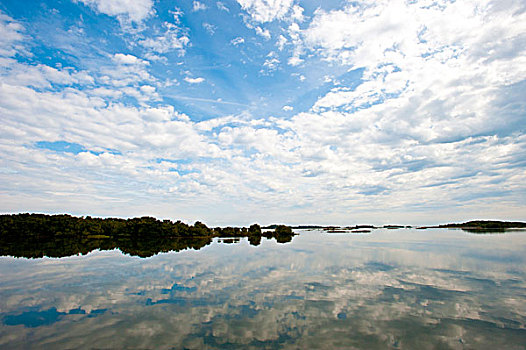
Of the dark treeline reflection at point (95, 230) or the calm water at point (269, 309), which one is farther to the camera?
the dark treeline reflection at point (95, 230)

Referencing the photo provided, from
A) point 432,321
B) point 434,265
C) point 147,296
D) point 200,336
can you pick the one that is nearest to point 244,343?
point 200,336

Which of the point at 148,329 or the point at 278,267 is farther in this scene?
the point at 278,267

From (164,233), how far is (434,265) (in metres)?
127

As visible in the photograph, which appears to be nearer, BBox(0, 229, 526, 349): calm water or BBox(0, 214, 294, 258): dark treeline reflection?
BBox(0, 229, 526, 349): calm water

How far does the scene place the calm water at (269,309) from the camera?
16.8m

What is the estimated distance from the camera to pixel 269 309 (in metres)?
22.6

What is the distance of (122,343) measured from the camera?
54.3ft

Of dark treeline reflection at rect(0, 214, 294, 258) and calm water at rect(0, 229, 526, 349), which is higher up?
dark treeline reflection at rect(0, 214, 294, 258)

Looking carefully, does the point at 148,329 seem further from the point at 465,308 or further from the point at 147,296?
the point at 465,308

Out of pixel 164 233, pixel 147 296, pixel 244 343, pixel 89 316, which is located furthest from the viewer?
pixel 164 233

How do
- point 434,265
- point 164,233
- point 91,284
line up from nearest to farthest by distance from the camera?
point 91,284 → point 434,265 → point 164,233

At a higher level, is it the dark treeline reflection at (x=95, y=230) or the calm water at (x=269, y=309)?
the dark treeline reflection at (x=95, y=230)

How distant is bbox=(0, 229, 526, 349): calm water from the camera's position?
1680 cm

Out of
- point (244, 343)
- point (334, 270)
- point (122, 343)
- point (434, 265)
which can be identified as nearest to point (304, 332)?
point (244, 343)
